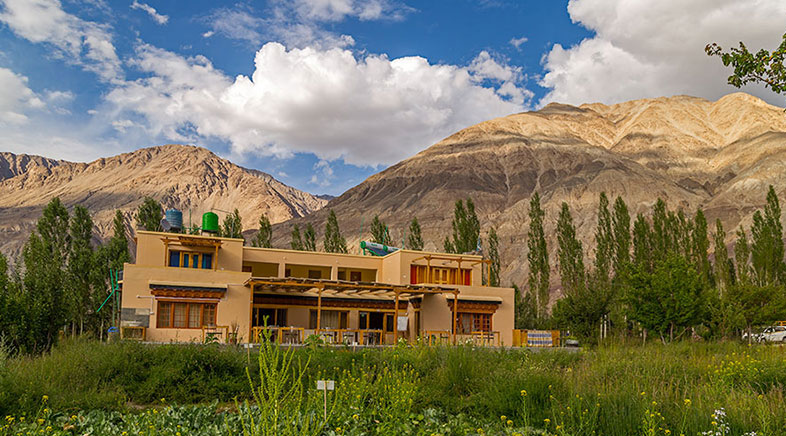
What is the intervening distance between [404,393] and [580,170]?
4143 inches

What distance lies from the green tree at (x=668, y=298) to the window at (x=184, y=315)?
15304 millimetres

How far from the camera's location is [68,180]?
167 metres

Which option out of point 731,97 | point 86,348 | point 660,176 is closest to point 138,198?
point 660,176

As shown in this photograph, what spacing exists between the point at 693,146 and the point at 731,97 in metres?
26.0

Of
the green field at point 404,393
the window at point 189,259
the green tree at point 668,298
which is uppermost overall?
the window at point 189,259

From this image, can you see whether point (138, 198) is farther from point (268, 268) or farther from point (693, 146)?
point (268, 268)

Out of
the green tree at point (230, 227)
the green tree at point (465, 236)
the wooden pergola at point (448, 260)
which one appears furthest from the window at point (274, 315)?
the green tree at point (230, 227)

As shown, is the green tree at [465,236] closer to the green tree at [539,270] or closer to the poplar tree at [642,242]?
the green tree at [539,270]

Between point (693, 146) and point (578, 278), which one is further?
point (693, 146)

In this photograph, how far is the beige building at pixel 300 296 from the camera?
2097 cm

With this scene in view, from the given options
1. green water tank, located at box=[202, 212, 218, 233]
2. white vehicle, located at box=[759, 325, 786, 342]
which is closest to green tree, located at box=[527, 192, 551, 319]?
white vehicle, located at box=[759, 325, 786, 342]

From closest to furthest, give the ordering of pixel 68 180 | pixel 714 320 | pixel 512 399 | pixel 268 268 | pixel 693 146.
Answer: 1. pixel 512 399
2. pixel 714 320
3. pixel 268 268
4. pixel 693 146
5. pixel 68 180

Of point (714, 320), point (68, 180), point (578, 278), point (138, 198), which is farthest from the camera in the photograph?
point (68, 180)

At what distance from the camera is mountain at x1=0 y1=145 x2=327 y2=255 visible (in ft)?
468
